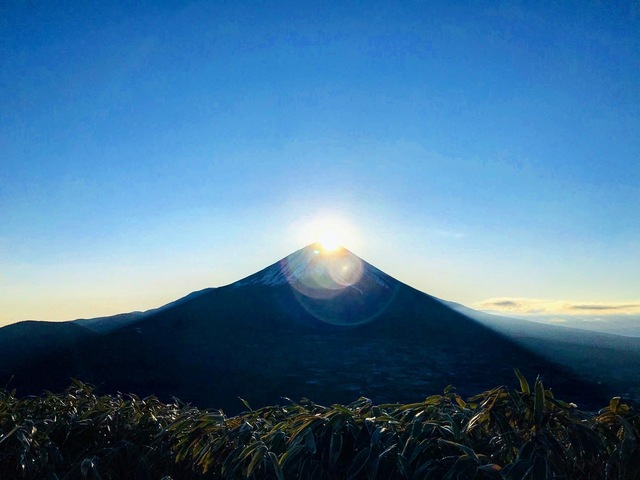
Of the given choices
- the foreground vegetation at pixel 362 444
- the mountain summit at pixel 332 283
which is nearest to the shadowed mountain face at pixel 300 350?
the mountain summit at pixel 332 283

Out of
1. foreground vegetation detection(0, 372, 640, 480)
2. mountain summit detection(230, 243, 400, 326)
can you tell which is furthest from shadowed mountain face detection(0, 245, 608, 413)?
foreground vegetation detection(0, 372, 640, 480)

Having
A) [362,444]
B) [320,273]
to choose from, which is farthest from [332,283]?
[362,444]

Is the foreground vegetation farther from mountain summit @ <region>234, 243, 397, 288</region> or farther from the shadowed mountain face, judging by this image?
mountain summit @ <region>234, 243, 397, 288</region>

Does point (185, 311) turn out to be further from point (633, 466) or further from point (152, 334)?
point (633, 466)

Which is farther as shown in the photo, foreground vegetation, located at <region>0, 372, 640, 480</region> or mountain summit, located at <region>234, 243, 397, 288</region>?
mountain summit, located at <region>234, 243, 397, 288</region>

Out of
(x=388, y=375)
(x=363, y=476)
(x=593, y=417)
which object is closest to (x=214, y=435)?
(x=363, y=476)

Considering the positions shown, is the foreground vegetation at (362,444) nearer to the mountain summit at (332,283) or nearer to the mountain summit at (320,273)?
the mountain summit at (332,283)

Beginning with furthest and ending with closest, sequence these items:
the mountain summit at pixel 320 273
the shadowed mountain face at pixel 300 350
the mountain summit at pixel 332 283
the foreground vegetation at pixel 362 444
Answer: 1. the mountain summit at pixel 320 273
2. the mountain summit at pixel 332 283
3. the shadowed mountain face at pixel 300 350
4. the foreground vegetation at pixel 362 444
